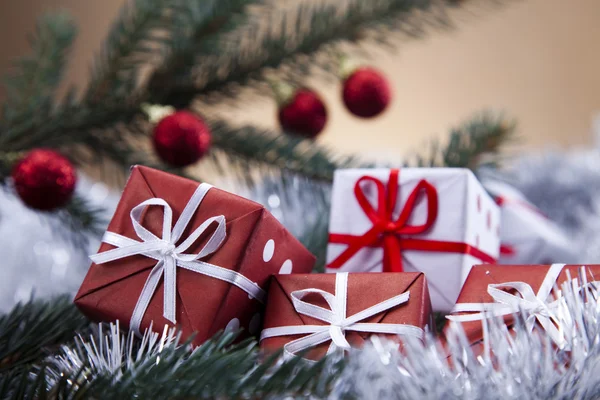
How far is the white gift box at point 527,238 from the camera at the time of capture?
0.88 m

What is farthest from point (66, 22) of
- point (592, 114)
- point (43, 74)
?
point (592, 114)

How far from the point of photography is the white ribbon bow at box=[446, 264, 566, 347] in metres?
0.48

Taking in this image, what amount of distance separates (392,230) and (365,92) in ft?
0.95

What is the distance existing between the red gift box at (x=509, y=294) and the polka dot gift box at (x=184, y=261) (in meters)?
0.19

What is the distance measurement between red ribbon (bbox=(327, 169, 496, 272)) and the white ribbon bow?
0.54 feet

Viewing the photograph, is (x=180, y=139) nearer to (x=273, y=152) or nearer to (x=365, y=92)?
(x=273, y=152)

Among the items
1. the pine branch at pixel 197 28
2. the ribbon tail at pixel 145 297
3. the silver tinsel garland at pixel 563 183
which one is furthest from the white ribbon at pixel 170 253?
the silver tinsel garland at pixel 563 183

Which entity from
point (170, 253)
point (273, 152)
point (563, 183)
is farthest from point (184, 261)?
point (563, 183)

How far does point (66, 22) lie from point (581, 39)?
51.2 inches

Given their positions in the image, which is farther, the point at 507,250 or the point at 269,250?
the point at 507,250

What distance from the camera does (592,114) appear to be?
1.57 metres

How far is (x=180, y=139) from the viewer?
78 centimetres

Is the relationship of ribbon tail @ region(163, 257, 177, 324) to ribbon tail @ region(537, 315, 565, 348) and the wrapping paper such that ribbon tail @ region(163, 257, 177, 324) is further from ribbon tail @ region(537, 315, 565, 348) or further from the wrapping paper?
ribbon tail @ region(537, 315, 565, 348)

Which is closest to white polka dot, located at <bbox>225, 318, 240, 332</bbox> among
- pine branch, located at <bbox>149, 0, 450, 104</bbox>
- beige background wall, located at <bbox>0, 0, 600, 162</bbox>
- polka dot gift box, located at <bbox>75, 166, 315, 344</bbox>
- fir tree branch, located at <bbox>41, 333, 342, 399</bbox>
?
polka dot gift box, located at <bbox>75, 166, 315, 344</bbox>
